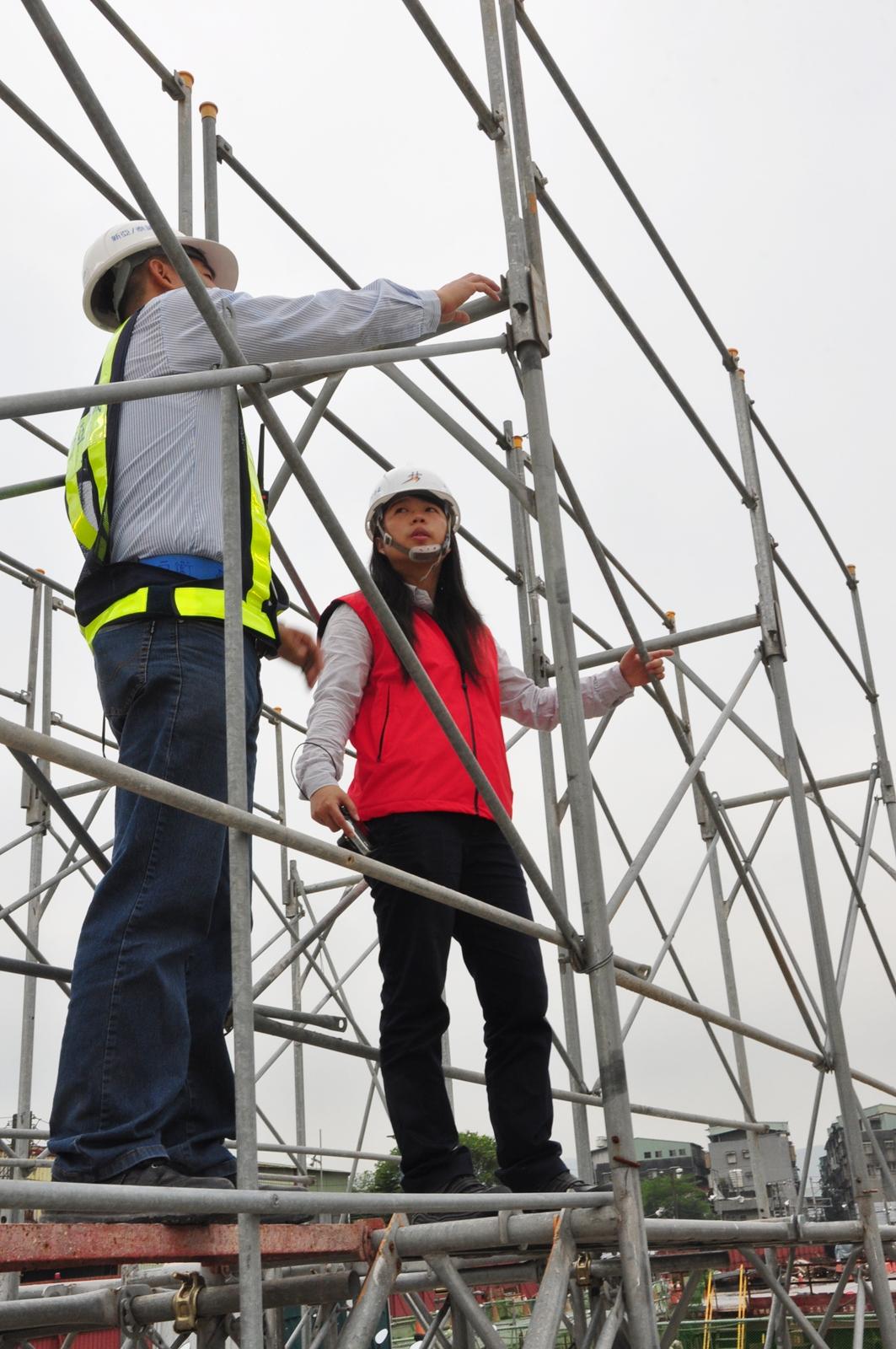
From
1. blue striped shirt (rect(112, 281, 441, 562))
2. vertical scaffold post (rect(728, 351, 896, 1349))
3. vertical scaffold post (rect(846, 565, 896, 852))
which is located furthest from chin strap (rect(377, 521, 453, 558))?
vertical scaffold post (rect(846, 565, 896, 852))

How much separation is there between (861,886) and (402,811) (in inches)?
165

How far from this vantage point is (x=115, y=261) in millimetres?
2967

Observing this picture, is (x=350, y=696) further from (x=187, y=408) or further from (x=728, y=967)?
(x=728, y=967)

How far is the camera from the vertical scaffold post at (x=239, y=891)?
1.95 meters

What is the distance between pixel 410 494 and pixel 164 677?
1.22 meters

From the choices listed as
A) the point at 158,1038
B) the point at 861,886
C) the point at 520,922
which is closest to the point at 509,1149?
the point at 520,922

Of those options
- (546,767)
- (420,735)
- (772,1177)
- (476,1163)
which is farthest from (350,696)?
(476,1163)

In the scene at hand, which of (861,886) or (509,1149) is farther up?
(861,886)

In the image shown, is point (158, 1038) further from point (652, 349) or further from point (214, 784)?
point (652, 349)

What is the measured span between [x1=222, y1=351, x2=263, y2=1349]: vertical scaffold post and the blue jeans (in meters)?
0.15

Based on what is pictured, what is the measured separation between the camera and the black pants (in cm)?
285

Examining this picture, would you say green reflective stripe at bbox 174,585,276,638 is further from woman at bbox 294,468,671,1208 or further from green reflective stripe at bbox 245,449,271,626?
woman at bbox 294,468,671,1208

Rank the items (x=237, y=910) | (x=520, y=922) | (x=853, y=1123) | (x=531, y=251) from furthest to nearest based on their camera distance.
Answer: (x=853, y=1123) < (x=531, y=251) < (x=520, y=922) < (x=237, y=910)

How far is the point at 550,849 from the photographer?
17.0ft
